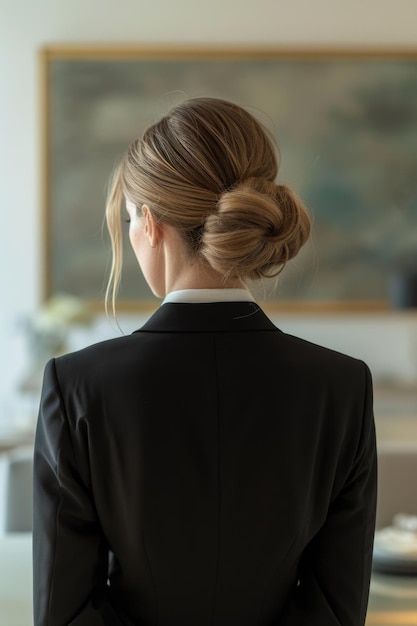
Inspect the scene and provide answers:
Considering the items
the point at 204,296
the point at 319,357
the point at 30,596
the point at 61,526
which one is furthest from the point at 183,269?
A: the point at 30,596

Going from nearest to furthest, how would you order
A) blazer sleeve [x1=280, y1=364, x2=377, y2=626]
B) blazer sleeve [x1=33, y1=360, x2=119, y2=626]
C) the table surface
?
blazer sleeve [x1=33, y1=360, x2=119, y2=626]
blazer sleeve [x1=280, y1=364, x2=377, y2=626]
the table surface

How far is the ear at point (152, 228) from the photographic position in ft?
4.02

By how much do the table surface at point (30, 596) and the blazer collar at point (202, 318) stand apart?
598 millimetres

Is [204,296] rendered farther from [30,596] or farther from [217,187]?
[30,596]

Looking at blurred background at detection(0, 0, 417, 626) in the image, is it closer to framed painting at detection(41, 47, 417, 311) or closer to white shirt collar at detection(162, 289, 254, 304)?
framed painting at detection(41, 47, 417, 311)

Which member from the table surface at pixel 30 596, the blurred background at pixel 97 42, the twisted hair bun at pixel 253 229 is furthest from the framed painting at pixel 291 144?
the twisted hair bun at pixel 253 229

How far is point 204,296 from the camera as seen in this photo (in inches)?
48.1

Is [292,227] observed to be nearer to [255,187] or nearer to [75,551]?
[255,187]

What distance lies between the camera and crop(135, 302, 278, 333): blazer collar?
121 centimetres

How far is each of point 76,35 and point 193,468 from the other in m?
3.92

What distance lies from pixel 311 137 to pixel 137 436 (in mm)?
3827

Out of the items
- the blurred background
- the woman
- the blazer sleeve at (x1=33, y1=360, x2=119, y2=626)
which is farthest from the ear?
the blurred background

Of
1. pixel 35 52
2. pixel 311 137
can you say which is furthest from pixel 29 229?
pixel 311 137

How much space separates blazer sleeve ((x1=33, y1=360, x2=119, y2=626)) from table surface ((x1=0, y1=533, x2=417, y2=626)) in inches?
11.9
